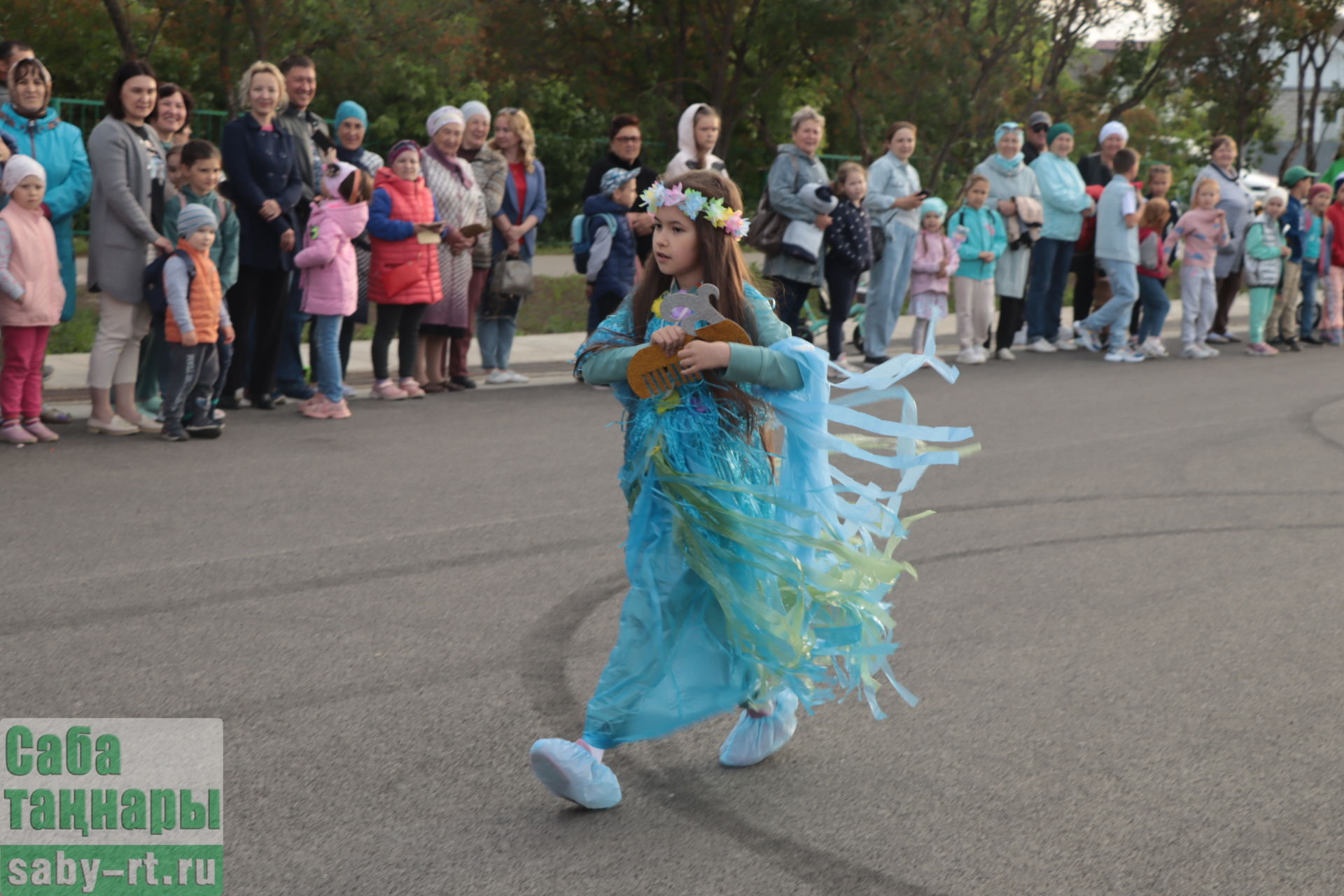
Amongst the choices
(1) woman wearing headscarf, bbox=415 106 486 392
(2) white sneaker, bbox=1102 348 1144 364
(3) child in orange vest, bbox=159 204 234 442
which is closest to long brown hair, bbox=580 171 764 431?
(3) child in orange vest, bbox=159 204 234 442

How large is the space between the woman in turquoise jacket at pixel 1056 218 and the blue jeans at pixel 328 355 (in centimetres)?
764

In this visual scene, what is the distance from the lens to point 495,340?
442 inches

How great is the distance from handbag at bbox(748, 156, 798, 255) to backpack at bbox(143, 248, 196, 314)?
4959 millimetres

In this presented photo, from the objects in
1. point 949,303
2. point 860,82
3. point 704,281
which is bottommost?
point 949,303

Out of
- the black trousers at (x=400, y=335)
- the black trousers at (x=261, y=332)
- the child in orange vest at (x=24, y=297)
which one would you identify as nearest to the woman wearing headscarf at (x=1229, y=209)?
the black trousers at (x=400, y=335)

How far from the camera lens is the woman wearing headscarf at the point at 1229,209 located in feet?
48.7

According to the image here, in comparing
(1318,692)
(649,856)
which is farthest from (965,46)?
(649,856)

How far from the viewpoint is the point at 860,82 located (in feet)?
65.5

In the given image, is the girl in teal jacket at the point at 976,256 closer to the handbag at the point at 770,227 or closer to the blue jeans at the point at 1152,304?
the blue jeans at the point at 1152,304

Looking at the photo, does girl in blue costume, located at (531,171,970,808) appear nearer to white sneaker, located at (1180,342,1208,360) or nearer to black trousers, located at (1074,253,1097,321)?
white sneaker, located at (1180,342,1208,360)

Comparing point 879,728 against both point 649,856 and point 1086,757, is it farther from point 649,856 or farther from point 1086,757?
point 649,856

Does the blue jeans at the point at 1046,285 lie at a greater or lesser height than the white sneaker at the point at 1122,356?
greater

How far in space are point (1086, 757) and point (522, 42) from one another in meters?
16.6

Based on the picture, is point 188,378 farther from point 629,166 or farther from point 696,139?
point 696,139
